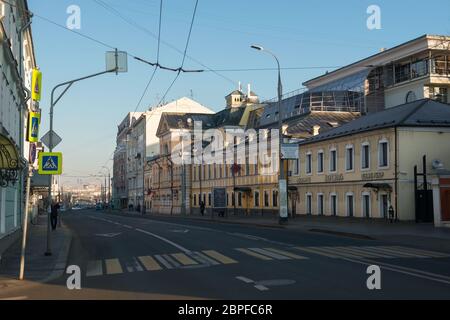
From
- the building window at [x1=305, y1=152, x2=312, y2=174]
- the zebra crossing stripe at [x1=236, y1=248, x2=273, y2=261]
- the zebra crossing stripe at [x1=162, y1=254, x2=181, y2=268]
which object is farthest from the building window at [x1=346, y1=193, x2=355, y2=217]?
the zebra crossing stripe at [x1=162, y1=254, x2=181, y2=268]

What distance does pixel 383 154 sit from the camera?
1603 inches

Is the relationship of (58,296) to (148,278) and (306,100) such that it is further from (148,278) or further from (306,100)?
(306,100)

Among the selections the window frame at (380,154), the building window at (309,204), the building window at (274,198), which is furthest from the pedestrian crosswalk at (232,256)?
the building window at (274,198)

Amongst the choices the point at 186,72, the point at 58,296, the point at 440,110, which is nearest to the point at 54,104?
the point at 186,72

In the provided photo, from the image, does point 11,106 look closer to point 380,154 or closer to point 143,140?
point 380,154

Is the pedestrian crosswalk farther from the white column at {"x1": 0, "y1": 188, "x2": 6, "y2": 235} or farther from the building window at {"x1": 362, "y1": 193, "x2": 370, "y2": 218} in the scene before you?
the building window at {"x1": 362, "y1": 193, "x2": 370, "y2": 218}

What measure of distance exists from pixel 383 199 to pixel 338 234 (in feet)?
39.1

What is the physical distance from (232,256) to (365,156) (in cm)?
2743

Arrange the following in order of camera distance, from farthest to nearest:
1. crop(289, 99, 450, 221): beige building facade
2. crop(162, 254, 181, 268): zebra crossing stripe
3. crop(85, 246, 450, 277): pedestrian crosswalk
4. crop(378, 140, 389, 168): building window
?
crop(378, 140, 389, 168): building window
crop(289, 99, 450, 221): beige building facade
crop(162, 254, 181, 268): zebra crossing stripe
crop(85, 246, 450, 277): pedestrian crosswalk

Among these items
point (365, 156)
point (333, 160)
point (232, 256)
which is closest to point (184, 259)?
point (232, 256)

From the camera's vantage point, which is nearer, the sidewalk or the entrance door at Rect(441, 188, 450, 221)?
the sidewalk

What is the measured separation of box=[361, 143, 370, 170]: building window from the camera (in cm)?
4250

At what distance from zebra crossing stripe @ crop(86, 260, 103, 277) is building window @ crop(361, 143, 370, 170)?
28.8 metres

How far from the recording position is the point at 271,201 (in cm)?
5781
